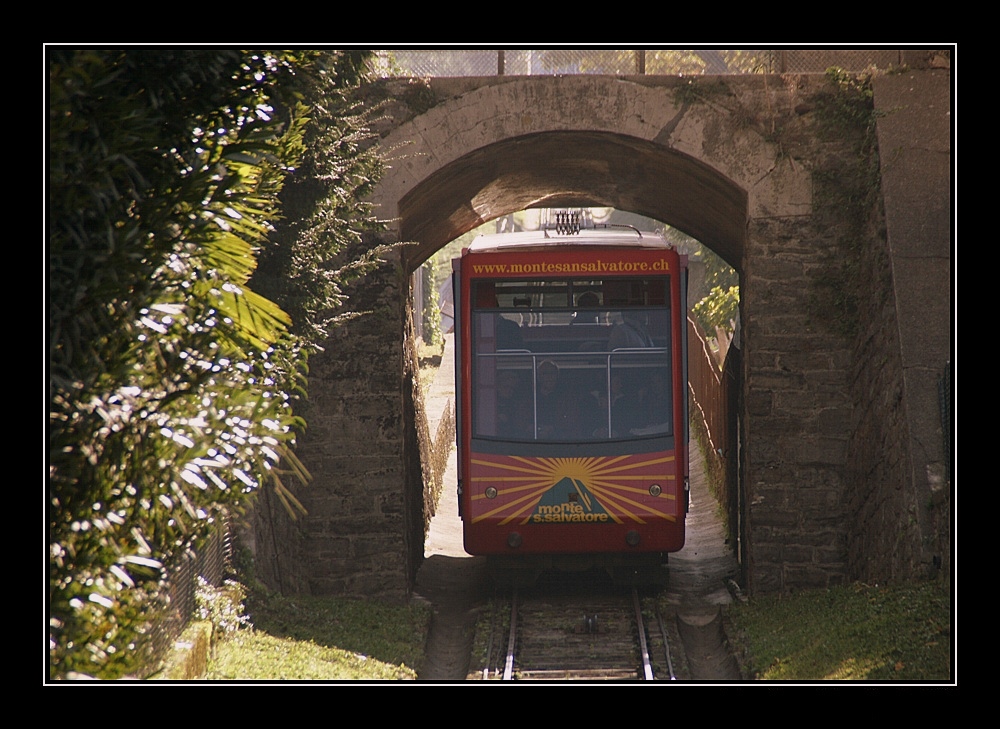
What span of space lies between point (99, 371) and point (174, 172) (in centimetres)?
125

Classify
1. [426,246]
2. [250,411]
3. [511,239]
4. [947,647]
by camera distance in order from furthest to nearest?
[426,246]
[511,239]
[947,647]
[250,411]

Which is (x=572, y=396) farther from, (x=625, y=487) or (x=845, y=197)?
(x=845, y=197)

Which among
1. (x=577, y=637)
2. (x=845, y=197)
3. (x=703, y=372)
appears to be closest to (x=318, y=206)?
(x=577, y=637)

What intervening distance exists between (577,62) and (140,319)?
9036 mm

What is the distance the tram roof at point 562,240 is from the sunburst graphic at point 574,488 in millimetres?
2172

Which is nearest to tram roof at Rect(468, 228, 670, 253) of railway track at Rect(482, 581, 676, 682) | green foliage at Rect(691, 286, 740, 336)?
railway track at Rect(482, 581, 676, 682)

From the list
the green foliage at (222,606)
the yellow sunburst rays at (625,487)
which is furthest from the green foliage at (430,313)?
the green foliage at (222,606)

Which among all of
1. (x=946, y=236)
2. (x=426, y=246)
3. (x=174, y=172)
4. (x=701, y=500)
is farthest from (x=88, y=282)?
(x=701, y=500)

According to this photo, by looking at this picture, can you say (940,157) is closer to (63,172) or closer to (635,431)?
(635,431)

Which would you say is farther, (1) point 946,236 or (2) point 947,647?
(1) point 946,236

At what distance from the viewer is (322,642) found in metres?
11.1

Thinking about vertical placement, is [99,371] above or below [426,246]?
below

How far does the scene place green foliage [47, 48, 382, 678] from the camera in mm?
5484

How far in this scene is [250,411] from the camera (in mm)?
6797
